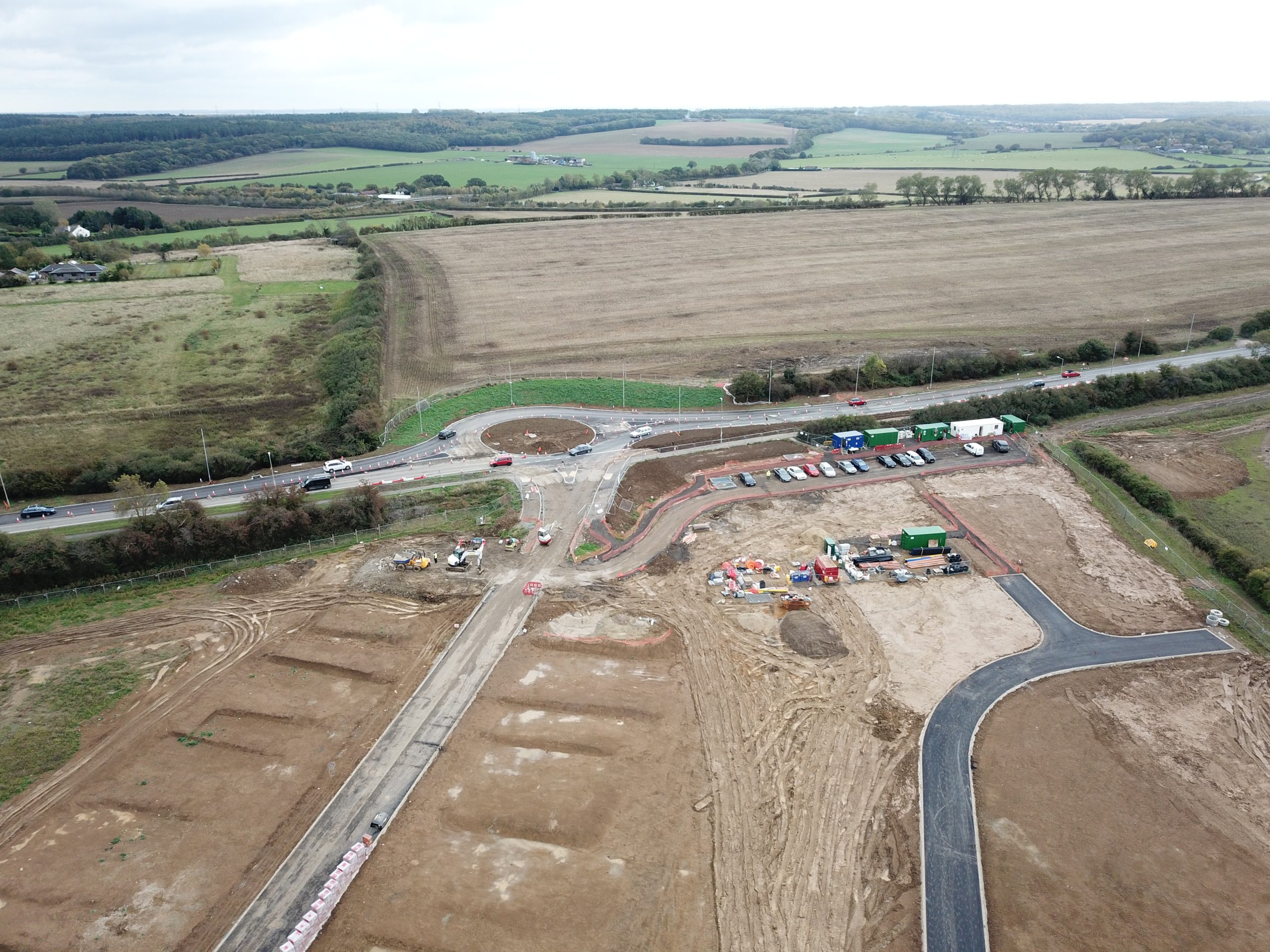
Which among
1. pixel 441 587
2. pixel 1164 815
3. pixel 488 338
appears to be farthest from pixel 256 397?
pixel 1164 815

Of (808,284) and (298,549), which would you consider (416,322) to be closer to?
(298,549)

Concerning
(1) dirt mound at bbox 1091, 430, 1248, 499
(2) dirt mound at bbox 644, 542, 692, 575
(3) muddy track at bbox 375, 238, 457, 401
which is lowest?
(2) dirt mound at bbox 644, 542, 692, 575

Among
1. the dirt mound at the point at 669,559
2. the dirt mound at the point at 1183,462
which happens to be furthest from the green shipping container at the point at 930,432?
the dirt mound at the point at 669,559

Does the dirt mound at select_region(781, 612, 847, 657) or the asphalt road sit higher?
the dirt mound at select_region(781, 612, 847, 657)

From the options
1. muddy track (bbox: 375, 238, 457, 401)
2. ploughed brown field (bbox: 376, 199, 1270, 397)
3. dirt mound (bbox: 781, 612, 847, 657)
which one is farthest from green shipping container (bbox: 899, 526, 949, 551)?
muddy track (bbox: 375, 238, 457, 401)

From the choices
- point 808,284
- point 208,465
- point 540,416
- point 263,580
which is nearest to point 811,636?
point 263,580

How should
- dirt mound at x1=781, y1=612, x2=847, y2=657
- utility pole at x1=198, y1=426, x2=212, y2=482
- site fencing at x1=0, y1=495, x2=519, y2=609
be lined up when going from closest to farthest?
dirt mound at x1=781, y1=612, x2=847, y2=657
site fencing at x1=0, y1=495, x2=519, y2=609
utility pole at x1=198, y1=426, x2=212, y2=482

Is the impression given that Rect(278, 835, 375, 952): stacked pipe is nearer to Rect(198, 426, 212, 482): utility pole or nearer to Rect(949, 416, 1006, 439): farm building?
Rect(198, 426, 212, 482): utility pole
